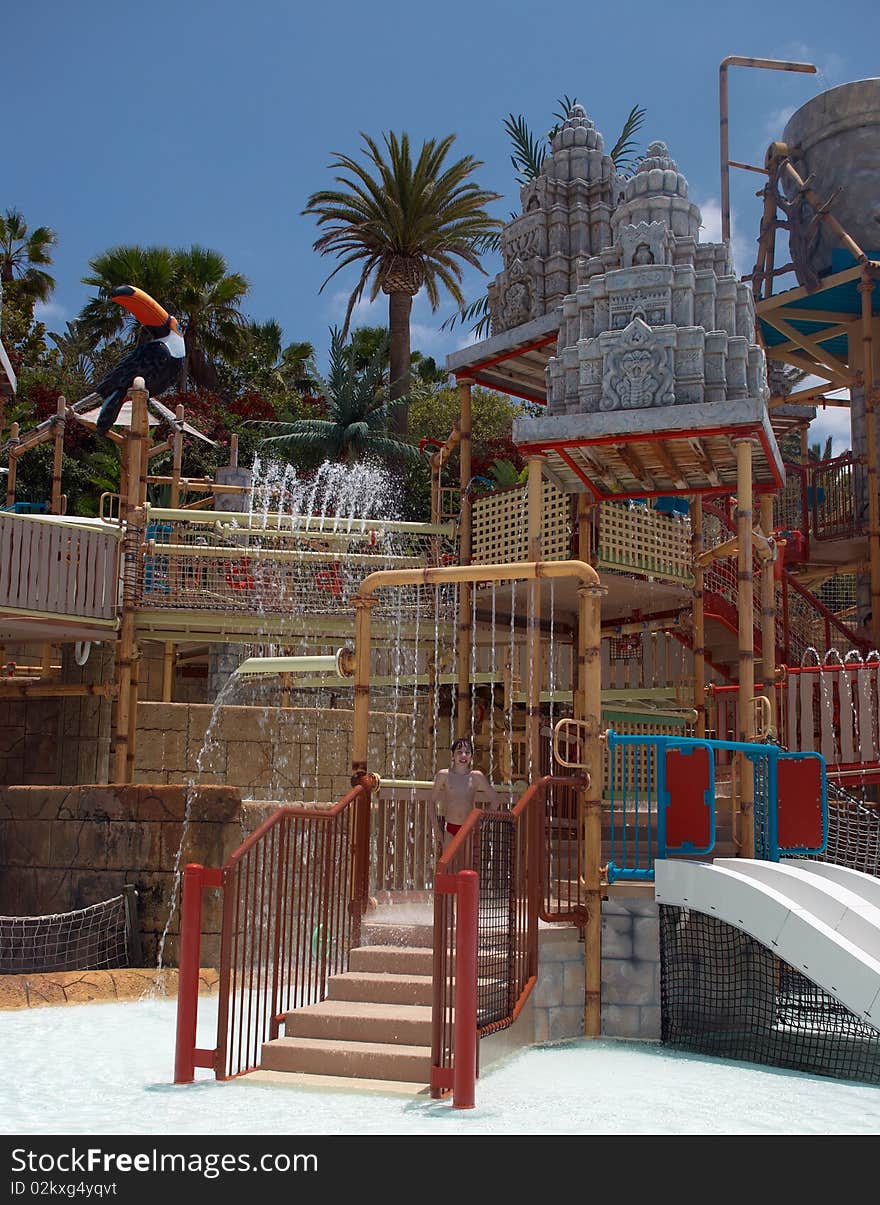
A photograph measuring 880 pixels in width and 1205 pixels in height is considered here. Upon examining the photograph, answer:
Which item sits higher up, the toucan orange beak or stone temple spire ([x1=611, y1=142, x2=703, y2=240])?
the toucan orange beak

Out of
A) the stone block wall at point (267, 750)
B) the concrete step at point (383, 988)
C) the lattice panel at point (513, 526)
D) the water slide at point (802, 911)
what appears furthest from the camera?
the stone block wall at point (267, 750)

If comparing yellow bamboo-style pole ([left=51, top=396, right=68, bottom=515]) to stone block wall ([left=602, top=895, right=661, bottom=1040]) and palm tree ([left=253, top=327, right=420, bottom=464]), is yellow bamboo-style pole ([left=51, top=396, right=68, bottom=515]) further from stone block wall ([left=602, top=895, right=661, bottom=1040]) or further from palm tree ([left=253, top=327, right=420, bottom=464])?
stone block wall ([left=602, top=895, right=661, bottom=1040])

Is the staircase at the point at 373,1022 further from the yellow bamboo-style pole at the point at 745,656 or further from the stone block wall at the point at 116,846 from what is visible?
the stone block wall at the point at 116,846

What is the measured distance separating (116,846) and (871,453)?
525 inches

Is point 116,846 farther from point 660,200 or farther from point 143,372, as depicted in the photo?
point 143,372

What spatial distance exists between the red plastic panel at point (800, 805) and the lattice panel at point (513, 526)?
5366mm

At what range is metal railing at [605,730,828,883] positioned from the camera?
939cm

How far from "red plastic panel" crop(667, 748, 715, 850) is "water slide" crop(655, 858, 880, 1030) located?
0.21 metres

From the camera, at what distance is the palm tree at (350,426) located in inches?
1305

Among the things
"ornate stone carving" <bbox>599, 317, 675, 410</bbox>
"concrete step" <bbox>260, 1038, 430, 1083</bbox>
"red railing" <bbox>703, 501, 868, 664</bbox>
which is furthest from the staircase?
"red railing" <bbox>703, 501, 868, 664</bbox>

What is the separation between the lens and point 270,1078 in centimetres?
764

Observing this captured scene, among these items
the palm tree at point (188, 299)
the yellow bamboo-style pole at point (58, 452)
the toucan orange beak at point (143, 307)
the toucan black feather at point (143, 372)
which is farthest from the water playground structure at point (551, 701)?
the palm tree at point (188, 299)

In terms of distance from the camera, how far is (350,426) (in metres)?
33.1

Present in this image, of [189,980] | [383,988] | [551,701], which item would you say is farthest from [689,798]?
[551,701]
